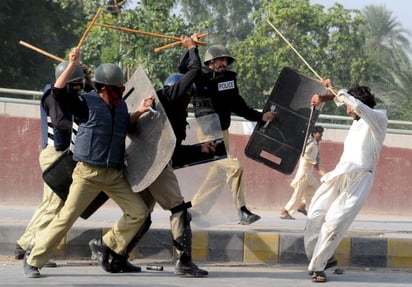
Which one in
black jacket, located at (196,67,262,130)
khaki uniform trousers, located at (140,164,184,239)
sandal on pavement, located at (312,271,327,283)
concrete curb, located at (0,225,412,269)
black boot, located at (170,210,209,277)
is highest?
black jacket, located at (196,67,262,130)

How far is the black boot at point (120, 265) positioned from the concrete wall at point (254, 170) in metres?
5.30

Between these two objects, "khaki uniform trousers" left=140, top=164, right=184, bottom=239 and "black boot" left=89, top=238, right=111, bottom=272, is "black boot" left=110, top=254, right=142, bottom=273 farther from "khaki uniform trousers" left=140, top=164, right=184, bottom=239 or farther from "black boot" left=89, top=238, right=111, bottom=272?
"khaki uniform trousers" left=140, top=164, right=184, bottom=239

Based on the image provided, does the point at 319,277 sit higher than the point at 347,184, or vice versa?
the point at 347,184

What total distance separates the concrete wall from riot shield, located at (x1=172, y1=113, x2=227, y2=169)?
502cm

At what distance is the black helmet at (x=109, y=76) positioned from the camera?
7.98 meters

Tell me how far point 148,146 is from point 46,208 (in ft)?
3.56

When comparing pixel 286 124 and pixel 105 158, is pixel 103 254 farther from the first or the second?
pixel 286 124

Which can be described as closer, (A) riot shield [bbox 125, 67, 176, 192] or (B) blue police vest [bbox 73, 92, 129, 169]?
(B) blue police vest [bbox 73, 92, 129, 169]

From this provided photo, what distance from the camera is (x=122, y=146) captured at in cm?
801

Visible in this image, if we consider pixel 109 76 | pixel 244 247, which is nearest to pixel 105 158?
pixel 109 76

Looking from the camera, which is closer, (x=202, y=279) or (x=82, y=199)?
(x=82, y=199)

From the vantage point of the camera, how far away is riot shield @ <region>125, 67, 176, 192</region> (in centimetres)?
810

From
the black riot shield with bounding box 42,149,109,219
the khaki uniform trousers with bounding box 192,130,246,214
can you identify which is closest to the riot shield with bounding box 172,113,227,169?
the khaki uniform trousers with bounding box 192,130,246,214

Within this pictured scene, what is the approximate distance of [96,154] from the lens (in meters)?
7.89
